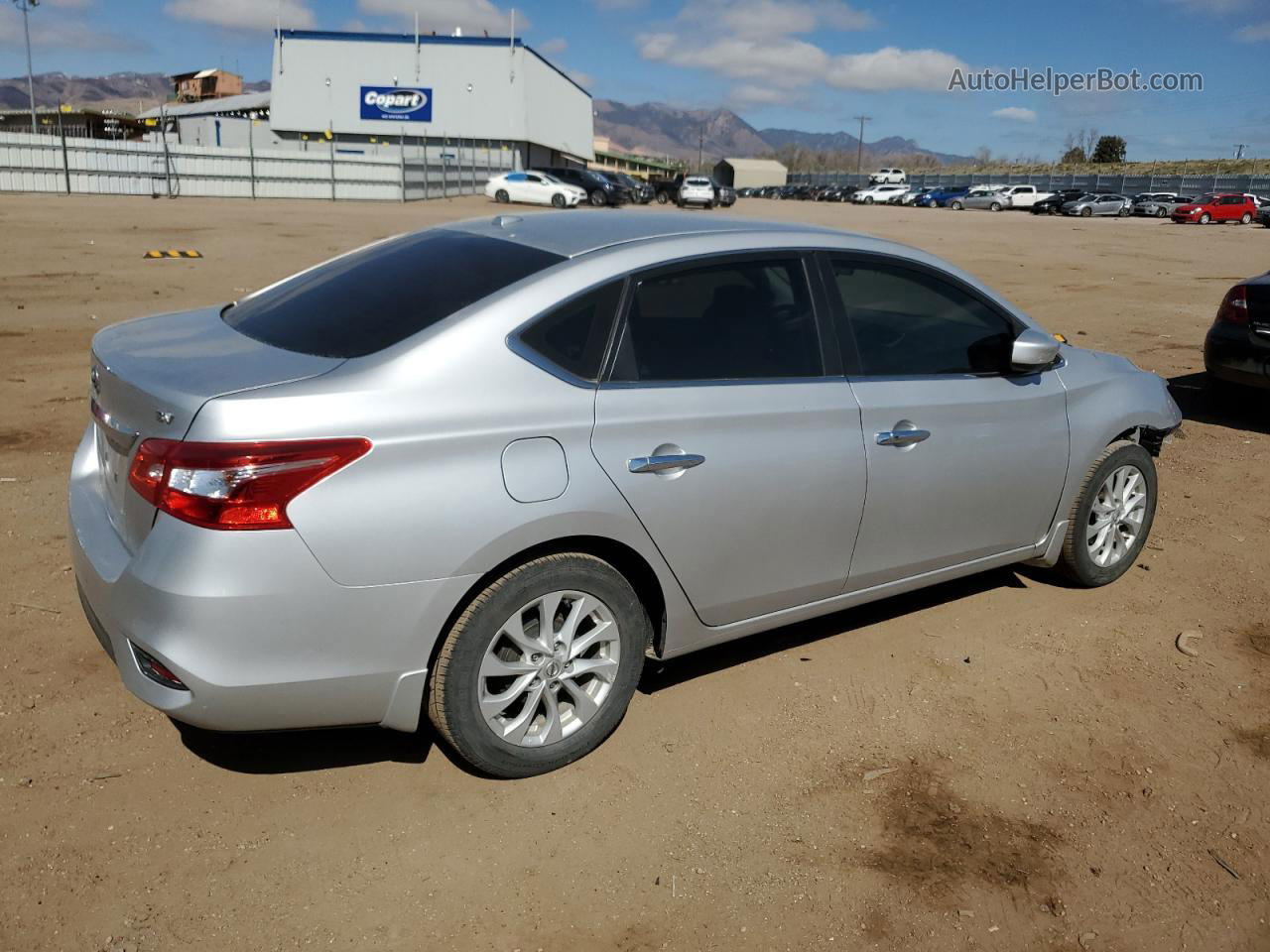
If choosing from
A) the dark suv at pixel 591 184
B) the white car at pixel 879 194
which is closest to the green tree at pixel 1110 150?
the white car at pixel 879 194

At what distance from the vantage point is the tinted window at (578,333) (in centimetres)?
313

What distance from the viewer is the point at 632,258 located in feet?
11.1

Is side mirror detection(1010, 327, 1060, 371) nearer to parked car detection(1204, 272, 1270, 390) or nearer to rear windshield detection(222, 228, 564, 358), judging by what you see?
rear windshield detection(222, 228, 564, 358)

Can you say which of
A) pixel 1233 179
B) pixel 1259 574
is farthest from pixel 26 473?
pixel 1233 179

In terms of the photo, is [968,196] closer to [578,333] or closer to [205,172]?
[205,172]

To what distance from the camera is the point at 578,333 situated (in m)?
3.20

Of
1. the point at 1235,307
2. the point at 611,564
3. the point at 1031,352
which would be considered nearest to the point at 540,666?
the point at 611,564

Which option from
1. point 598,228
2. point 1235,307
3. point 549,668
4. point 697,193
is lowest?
point 549,668

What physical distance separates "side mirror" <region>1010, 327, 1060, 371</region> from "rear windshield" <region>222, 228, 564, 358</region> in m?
1.91

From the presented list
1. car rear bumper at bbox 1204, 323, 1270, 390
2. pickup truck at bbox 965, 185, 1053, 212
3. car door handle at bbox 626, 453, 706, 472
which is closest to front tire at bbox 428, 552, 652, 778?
car door handle at bbox 626, 453, 706, 472

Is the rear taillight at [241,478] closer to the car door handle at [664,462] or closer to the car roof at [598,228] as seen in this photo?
the car door handle at [664,462]

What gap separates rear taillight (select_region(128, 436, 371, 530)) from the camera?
2.64 metres

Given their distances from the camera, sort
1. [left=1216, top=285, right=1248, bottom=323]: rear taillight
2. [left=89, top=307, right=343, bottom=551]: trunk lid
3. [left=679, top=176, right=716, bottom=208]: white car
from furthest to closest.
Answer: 1. [left=679, top=176, right=716, bottom=208]: white car
2. [left=1216, top=285, right=1248, bottom=323]: rear taillight
3. [left=89, top=307, right=343, bottom=551]: trunk lid

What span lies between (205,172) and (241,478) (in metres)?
37.5
